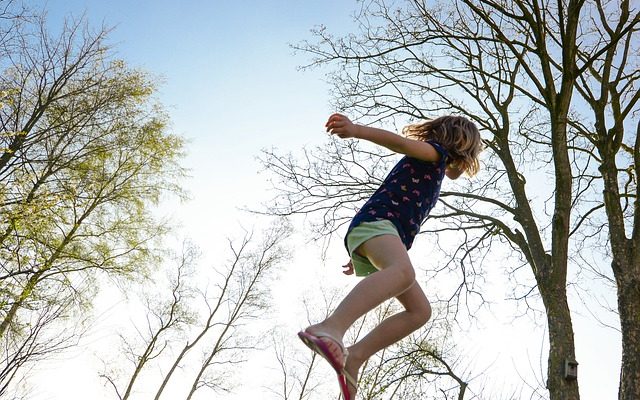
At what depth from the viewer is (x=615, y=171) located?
6.59 m

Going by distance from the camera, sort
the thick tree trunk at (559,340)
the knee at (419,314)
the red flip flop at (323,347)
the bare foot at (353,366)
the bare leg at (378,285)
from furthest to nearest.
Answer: the thick tree trunk at (559,340) < the knee at (419,314) < the bare foot at (353,366) < the bare leg at (378,285) < the red flip flop at (323,347)

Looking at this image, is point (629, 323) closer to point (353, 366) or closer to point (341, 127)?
point (353, 366)

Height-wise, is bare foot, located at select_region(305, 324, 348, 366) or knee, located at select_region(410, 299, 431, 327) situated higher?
knee, located at select_region(410, 299, 431, 327)

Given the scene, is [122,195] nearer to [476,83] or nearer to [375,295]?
[476,83]

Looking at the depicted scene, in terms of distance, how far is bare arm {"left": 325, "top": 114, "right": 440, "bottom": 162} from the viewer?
79.1 inches

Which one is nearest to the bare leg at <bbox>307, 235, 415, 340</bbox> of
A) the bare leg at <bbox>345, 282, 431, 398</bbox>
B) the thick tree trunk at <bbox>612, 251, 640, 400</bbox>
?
the bare leg at <bbox>345, 282, 431, 398</bbox>

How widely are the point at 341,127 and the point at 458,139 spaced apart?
68 centimetres

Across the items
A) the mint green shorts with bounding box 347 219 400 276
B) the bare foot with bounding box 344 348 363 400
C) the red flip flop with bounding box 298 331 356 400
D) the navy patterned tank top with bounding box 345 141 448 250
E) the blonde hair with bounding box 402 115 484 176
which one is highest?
the blonde hair with bounding box 402 115 484 176

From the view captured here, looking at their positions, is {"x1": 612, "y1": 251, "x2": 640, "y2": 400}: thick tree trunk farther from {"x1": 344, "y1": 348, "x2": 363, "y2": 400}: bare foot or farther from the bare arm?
the bare arm

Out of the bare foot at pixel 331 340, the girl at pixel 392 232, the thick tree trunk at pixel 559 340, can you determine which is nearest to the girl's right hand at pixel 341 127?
the girl at pixel 392 232

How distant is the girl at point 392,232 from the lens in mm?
1910

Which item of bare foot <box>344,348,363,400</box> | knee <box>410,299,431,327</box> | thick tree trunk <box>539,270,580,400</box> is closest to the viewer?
bare foot <box>344,348,363,400</box>

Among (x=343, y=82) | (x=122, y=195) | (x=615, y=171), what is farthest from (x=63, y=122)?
(x=615, y=171)

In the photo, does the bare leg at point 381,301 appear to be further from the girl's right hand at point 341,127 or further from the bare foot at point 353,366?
the girl's right hand at point 341,127
